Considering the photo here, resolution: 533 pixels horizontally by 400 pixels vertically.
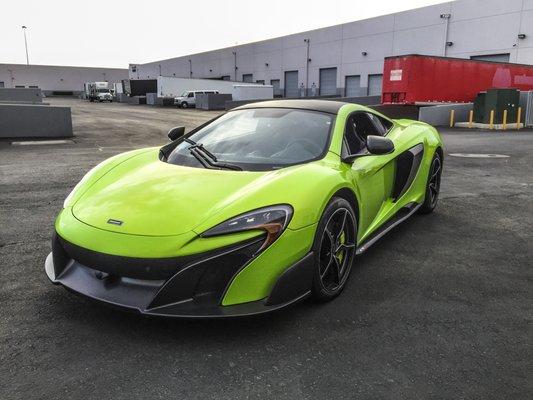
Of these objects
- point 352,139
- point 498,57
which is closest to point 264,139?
point 352,139

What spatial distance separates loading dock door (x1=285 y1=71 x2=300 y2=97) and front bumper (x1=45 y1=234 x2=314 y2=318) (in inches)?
2038

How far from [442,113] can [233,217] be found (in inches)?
834

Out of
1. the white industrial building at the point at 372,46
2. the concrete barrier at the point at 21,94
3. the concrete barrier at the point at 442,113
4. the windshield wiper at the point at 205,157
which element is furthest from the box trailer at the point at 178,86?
the windshield wiper at the point at 205,157

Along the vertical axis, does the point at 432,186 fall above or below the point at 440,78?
below

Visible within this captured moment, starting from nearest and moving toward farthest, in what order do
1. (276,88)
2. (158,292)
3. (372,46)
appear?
(158,292), (372,46), (276,88)

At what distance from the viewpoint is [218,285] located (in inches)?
104

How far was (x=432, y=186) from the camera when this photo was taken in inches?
223

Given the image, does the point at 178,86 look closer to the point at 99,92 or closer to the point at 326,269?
the point at 99,92

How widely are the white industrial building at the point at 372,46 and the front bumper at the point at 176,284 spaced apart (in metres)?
34.8

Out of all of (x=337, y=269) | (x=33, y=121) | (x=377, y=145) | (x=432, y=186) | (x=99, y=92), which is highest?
(x=377, y=145)

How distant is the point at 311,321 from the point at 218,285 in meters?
0.75

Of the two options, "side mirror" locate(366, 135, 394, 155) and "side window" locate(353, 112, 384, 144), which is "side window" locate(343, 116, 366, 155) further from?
"side mirror" locate(366, 135, 394, 155)

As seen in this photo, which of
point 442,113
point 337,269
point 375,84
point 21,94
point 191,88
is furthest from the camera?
point 191,88

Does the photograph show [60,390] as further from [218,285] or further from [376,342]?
[376,342]
